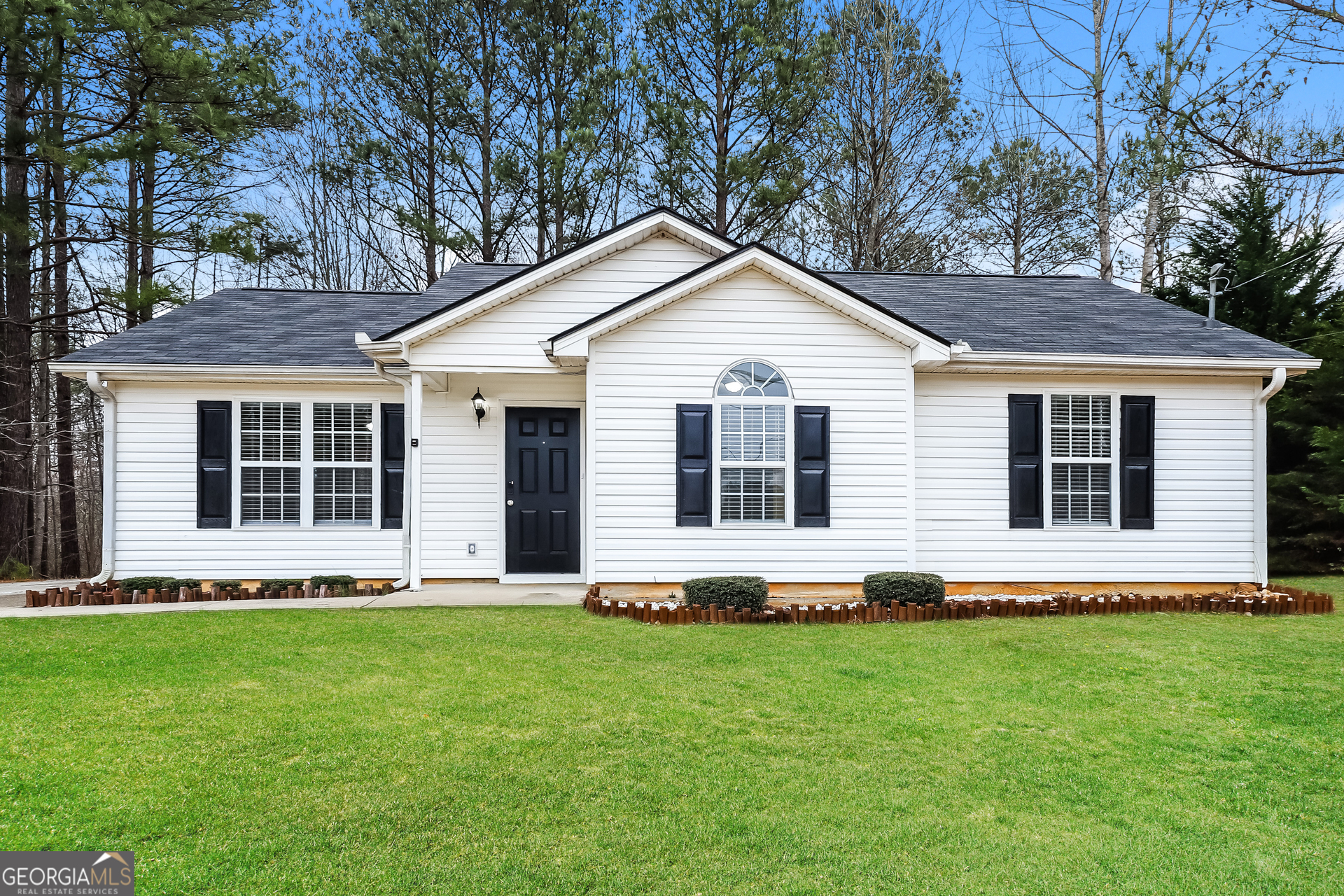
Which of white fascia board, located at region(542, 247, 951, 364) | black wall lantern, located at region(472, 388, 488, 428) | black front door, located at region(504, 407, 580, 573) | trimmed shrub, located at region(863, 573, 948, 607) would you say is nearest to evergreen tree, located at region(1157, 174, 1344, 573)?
white fascia board, located at region(542, 247, 951, 364)

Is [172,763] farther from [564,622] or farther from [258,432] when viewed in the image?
[258,432]

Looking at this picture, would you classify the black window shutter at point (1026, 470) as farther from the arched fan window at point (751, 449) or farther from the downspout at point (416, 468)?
the downspout at point (416, 468)

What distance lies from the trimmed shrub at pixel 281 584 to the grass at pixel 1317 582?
40.2 ft

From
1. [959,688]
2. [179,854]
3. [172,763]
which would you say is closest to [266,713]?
[172,763]

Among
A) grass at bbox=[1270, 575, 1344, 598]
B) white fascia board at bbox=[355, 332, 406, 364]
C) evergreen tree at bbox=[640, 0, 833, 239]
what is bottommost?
grass at bbox=[1270, 575, 1344, 598]

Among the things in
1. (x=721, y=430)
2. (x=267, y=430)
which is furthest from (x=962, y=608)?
(x=267, y=430)

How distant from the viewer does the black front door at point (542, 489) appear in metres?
10.0

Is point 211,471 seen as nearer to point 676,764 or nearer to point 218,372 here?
point 218,372

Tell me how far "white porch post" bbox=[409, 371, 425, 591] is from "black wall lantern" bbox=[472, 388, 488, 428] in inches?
25.4

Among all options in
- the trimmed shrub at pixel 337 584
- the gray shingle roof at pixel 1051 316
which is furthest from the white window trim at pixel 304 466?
the gray shingle roof at pixel 1051 316

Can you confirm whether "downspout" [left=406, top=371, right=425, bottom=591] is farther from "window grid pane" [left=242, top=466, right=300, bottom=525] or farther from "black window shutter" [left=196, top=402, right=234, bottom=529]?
"black window shutter" [left=196, top=402, right=234, bottom=529]

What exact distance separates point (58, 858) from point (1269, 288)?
1789 centimetres

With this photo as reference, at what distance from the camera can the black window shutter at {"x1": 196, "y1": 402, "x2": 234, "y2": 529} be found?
955 centimetres

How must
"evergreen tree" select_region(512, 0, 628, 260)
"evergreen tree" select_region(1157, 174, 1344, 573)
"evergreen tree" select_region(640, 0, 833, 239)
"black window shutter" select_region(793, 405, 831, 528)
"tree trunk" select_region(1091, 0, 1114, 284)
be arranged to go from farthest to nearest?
"tree trunk" select_region(1091, 0, 1114, 284)
"evergreen tree" select_region(512, 0, 628, 260)
"evergreen tree" select_region(640, 0, 833, 239)
"evergreen tree" select_region(1157, 174, 1344, 573)
"black window shutter" select_region(793, 405, 831, 528)
